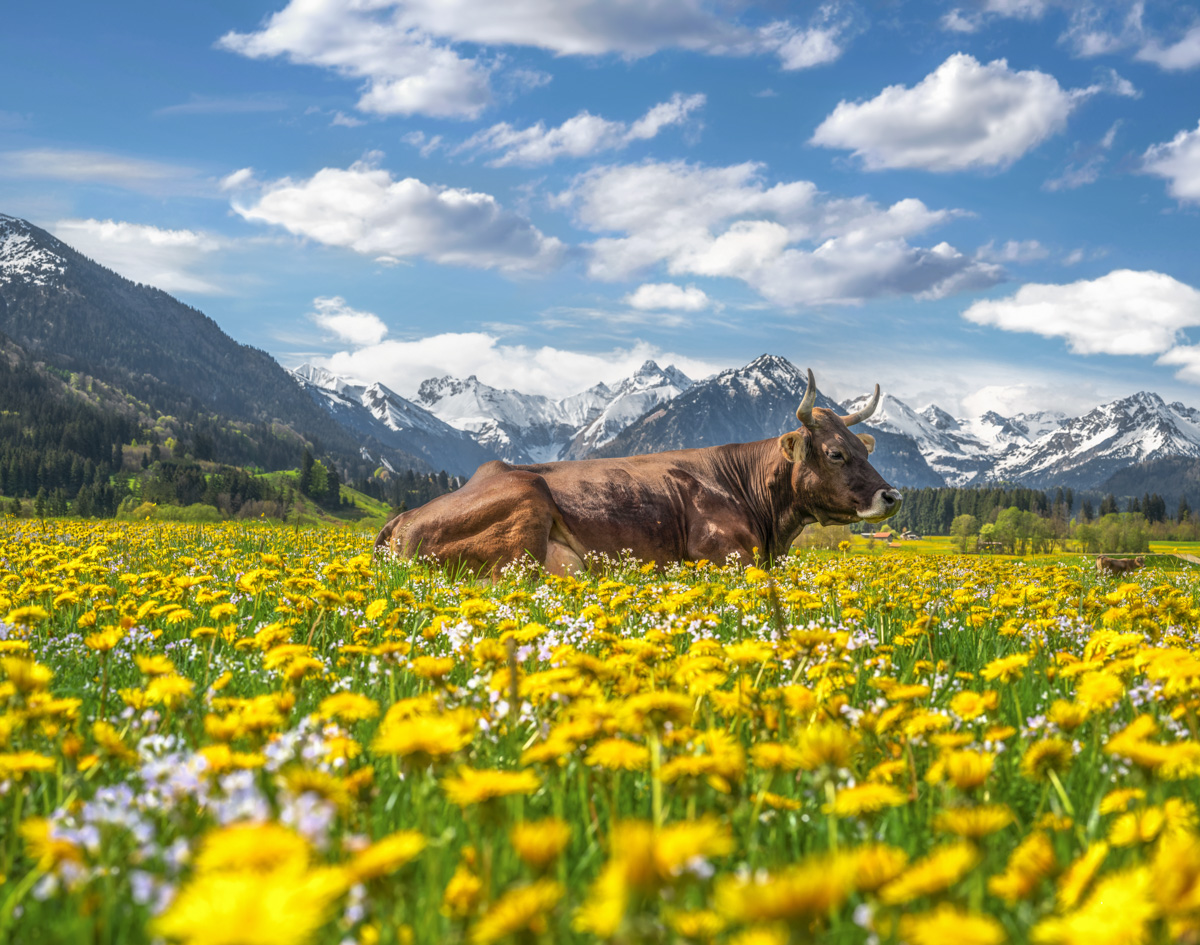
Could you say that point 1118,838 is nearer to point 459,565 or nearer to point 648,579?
point 648,579

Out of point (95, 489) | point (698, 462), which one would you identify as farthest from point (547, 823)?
point (95, 489)

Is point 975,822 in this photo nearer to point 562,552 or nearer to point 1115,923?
point 1115,923

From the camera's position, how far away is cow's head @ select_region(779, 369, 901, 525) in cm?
1484

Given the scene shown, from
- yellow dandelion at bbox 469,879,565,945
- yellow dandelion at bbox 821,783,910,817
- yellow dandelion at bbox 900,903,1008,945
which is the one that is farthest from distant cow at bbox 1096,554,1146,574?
yellow dandelion at bbox 469,879,565,945

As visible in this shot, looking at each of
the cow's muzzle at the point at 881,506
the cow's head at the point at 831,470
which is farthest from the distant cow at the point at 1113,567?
the cow's head at the point at 831,470

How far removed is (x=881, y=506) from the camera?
14414 mm

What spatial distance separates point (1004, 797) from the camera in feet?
9.93

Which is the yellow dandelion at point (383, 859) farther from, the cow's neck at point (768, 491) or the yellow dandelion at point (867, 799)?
the cow's neck at point (768, 491)

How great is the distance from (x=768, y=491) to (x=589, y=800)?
1352 cm

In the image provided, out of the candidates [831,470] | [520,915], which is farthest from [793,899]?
[831,470]

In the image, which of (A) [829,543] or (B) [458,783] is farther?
(A) [829,543]

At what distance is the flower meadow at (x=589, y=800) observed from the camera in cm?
129

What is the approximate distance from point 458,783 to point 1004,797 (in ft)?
7.61

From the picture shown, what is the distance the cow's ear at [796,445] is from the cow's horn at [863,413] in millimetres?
1586
